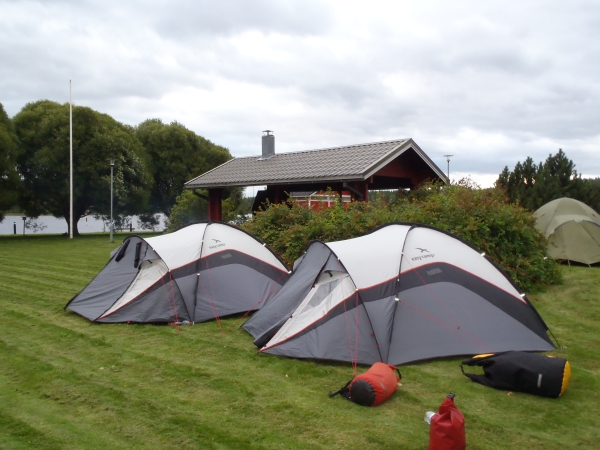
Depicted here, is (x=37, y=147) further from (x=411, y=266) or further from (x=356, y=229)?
(x=411, y=266)

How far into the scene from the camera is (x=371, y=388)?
14.4ft

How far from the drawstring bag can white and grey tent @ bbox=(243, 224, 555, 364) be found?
64cm

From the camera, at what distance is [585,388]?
479 cm

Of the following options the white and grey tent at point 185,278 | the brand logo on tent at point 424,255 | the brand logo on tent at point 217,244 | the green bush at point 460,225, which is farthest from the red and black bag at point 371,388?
the green bush at point 460,225

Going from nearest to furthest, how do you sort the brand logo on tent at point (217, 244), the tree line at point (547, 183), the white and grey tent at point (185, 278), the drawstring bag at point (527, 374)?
the drawstring bag at point (527, 374), the white and grey tent at point (185, 278), the brand logo on tent at point (217, 244), the tree line at point (547, 183)

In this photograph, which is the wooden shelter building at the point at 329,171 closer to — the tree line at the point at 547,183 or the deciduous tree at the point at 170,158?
the tree line at the point at 547,183

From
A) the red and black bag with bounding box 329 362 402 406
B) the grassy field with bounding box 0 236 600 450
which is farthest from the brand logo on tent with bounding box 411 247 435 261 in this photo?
the red and black bag with bounding box 329 362 402 406

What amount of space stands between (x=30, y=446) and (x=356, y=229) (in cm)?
709

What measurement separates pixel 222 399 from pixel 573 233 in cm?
1086

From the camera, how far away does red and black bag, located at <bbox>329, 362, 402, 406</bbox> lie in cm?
439

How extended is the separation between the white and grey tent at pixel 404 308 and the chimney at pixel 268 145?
43.5ft

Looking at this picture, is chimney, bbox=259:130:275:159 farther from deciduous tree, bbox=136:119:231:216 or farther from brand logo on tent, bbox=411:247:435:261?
deciduous tree, bbox=136:119:231:216

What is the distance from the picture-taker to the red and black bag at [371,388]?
14.4 feet

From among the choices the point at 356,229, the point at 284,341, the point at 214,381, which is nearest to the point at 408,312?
the point at 284,341
